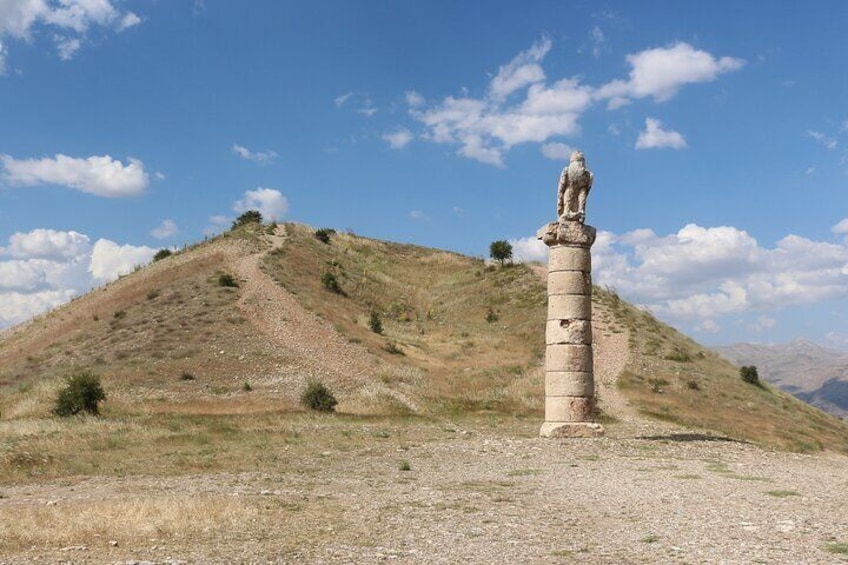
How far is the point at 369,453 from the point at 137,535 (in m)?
9.11

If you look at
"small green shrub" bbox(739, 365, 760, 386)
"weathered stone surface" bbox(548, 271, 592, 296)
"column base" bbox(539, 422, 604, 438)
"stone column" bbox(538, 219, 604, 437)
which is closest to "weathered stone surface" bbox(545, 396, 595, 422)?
"stone column" bbox(538, 219, 604, 437)

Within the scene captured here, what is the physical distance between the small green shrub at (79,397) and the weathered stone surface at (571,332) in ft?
50.1

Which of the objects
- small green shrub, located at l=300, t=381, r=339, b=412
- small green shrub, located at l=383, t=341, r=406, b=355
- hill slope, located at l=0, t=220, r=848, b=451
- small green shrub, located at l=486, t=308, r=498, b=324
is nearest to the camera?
small green shrub, located at l=300, t=381, r=339, b=412

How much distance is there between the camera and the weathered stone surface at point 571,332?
2100cm

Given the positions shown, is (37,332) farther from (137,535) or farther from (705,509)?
(705,509)

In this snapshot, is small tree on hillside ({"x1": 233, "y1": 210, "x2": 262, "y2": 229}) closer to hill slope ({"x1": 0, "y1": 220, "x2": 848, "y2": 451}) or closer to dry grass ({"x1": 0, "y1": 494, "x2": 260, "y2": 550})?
hill slope ({"x1": 0, "y1": 220, "x2": 848, "y2": 451})

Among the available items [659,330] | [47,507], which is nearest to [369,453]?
[47,507]

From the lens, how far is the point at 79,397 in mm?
24578

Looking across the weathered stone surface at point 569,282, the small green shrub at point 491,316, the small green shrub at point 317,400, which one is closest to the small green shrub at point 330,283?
the small green shrub at point 491,316

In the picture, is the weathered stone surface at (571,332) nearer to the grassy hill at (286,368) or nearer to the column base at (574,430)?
the column base at (574,430)

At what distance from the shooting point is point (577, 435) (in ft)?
66.1

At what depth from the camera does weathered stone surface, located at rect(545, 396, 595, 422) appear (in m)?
20.6

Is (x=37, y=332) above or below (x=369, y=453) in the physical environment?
above

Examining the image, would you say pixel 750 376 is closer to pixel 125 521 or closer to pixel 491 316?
pixel 491 316
